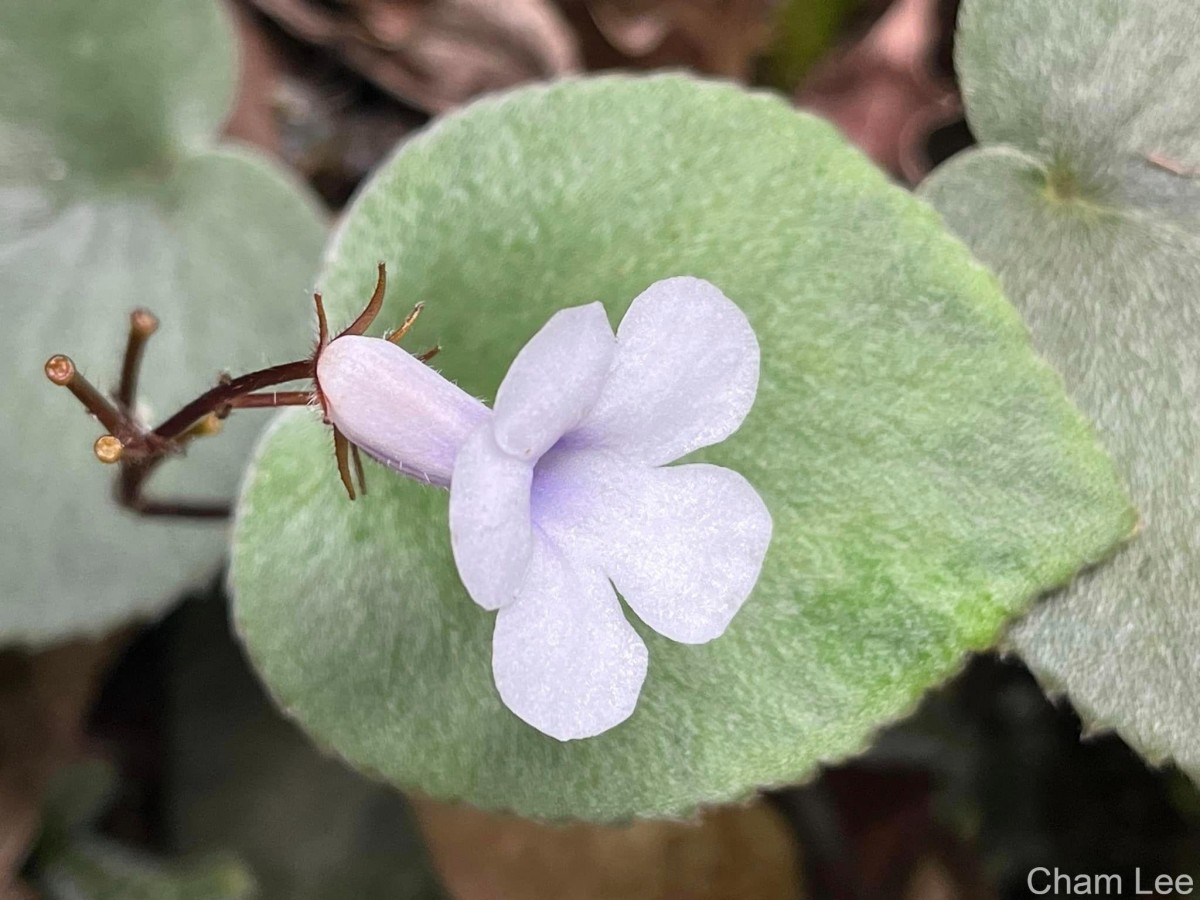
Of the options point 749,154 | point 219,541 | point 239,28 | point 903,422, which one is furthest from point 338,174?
point 903,422

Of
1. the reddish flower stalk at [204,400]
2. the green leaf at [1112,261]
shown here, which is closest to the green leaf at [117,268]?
the reddish flower stalk at [204,400]

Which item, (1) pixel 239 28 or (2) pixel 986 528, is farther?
(1) pixel 239 28

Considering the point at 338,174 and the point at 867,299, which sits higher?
the point at 867,299

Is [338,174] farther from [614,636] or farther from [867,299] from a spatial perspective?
[614,636]

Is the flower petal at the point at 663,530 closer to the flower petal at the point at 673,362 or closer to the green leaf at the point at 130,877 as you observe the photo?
the flower petal at the point at 673,362

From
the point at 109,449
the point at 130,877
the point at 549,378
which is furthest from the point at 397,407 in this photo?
the point at 130,877

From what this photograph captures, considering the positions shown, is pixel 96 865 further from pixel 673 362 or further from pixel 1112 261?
pixel 1112 261
